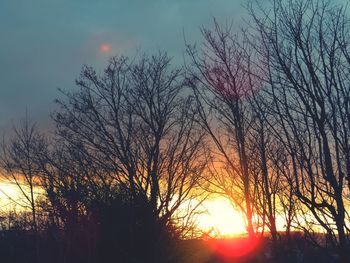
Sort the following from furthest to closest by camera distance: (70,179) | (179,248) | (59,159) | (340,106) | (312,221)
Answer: (59,159) < (70,179) < (179,248) < (312,221) < (340,106)

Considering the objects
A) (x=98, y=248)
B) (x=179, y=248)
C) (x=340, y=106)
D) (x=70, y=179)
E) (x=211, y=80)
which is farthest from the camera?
(x=70, y=179)

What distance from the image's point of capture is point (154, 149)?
23438 millimetres

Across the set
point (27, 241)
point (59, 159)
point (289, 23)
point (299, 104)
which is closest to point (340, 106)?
point (299, 104)

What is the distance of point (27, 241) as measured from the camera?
18.5m

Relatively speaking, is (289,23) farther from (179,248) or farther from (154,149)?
(154,149)

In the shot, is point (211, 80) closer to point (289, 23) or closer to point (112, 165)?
point (289, 23)

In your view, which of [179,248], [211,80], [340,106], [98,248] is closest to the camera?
[340,106]

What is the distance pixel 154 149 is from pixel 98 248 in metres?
7.78

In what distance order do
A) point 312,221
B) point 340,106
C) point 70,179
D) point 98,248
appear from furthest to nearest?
1. point 70,179
2. point 98,248
3. point 312,221
4. point 340,106

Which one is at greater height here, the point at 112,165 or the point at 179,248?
the point at 112,165

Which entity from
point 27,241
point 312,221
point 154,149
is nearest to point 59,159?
point 154,149

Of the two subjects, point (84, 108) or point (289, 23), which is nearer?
point (289, 23)

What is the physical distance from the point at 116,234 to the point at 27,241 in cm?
413

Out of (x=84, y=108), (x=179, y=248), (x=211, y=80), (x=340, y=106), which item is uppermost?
(x=84, y=108)
